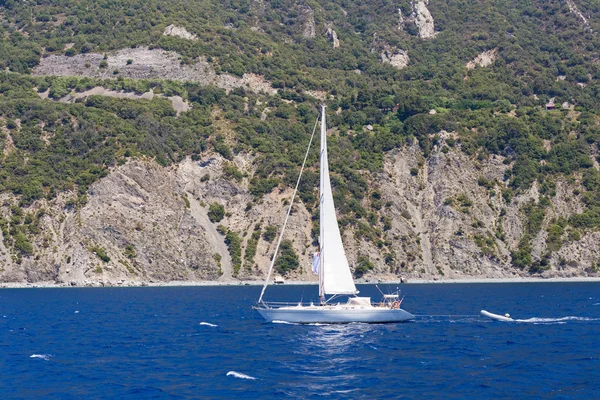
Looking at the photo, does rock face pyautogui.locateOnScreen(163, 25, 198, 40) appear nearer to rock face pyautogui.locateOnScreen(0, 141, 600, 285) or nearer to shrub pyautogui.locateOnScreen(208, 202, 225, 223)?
rock face pyautogui.locateOnScreen(0, 141, 600, 285)

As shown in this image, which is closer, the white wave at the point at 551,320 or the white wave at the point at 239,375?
the white wave at the point at 239,375

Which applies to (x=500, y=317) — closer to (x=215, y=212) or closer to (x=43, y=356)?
(x=43, y=356)

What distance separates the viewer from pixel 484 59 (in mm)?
193125

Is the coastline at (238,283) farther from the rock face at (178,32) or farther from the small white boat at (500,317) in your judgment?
the rock face at (178,32)

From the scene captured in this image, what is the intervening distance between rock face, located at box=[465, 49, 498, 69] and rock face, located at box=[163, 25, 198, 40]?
207ft

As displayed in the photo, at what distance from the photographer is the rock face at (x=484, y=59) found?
191875mm

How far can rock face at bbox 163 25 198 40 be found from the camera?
596 ft

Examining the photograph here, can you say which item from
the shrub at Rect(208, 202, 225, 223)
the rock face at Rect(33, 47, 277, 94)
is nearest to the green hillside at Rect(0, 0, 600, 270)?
the rock face at Rect(33, 47, 277, 94)

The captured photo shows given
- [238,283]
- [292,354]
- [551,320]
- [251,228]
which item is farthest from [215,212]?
[292,354]

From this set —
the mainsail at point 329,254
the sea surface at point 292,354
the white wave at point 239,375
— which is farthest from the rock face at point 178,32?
the white wave at point 239,375

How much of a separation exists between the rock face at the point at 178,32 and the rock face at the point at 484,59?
2484 inches

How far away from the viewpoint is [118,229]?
120 m

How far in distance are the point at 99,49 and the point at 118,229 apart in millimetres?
69617

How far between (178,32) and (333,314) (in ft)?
437
